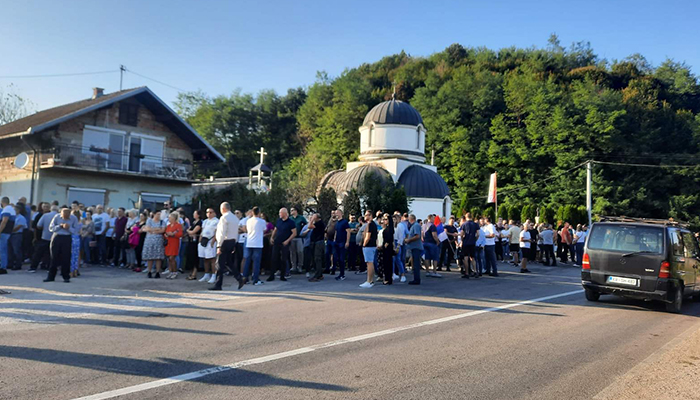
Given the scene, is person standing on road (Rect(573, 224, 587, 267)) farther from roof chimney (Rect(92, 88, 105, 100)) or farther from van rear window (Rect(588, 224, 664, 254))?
roof chimney (Rect(92, 88, 105, 100))

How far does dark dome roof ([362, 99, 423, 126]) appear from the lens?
128 feet

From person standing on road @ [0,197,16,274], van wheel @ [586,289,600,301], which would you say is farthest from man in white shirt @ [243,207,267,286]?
van wheel @ [586,289,600,301]

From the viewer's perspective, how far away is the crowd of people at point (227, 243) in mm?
12531

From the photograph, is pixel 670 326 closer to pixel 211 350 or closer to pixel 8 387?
pixel 211 350

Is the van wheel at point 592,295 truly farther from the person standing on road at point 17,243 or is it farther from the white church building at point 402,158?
the white church building at point 402,158

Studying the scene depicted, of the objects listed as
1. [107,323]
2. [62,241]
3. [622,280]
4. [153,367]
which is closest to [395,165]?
[622,280]

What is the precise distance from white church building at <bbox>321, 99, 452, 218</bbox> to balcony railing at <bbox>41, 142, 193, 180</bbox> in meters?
10.5

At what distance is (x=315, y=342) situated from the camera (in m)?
7.00

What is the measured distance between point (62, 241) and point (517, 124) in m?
51.8

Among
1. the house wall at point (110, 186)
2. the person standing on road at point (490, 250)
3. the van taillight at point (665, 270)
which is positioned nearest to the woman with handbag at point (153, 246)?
the person standing on road at point (490, 250)

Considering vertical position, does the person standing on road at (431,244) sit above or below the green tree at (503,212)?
below

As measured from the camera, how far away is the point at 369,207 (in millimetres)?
21297

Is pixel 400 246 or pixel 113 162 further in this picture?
pixel 113 162

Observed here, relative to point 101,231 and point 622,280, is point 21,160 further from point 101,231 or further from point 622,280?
point 622,280
